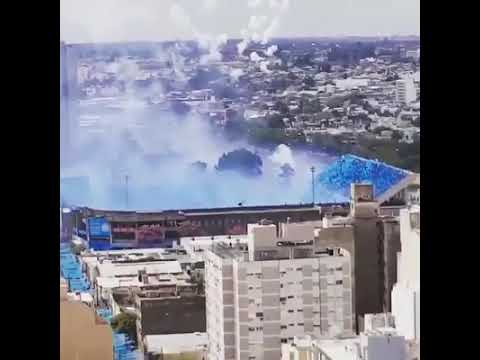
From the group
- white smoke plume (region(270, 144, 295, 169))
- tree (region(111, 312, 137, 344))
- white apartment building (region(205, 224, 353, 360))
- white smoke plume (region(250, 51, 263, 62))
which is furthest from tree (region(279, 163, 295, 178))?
tree (region(111, 312, 137, 344))

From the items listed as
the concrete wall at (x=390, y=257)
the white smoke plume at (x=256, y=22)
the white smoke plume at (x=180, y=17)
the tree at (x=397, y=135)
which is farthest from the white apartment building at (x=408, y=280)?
the white smoke plume at (x=180, y=17)

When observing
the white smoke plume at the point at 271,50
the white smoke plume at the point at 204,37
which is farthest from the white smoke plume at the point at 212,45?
the white smoke plume at the point at 271,50

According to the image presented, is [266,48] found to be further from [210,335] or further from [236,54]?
[210,335]

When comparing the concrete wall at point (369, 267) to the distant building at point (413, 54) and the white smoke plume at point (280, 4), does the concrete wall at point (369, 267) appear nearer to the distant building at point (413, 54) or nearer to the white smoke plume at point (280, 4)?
the distant building at point (413, 54)

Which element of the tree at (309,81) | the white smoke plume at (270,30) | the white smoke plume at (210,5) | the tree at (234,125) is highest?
the white smoke plume at (210,5)

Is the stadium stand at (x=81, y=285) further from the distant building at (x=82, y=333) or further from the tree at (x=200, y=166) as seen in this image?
the tree at (x=200, y=166)

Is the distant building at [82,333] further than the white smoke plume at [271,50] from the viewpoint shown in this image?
Answer: No

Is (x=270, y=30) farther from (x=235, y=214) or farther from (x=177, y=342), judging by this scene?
(x=177, y=342)

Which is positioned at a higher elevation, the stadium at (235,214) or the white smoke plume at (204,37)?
the white smoke plume at (204,37)
